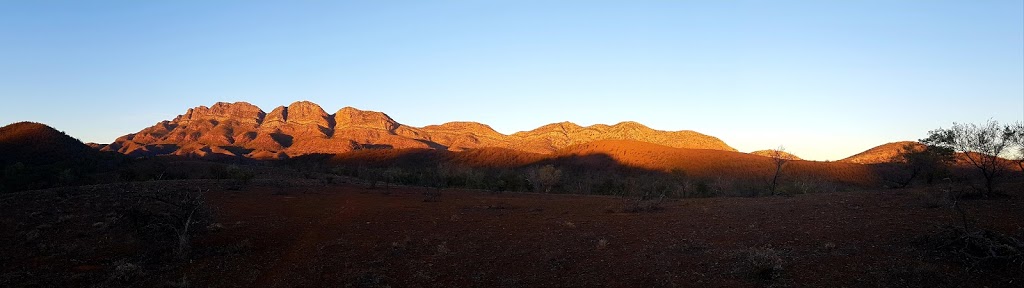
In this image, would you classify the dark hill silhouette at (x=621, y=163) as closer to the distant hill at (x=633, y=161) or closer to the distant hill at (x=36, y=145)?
the distant hill at (x=633, y=161)

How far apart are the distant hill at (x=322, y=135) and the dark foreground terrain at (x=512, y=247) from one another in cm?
7538

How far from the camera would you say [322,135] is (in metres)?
125

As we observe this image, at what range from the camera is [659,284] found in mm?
10578

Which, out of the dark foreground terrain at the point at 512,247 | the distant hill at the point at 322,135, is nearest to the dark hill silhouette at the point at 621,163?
the distant hill at the point at 322,135

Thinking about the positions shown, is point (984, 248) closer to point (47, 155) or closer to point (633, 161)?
point (633, 161)

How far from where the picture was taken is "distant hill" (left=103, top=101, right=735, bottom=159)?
105m

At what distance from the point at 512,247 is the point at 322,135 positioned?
120042 millimetres

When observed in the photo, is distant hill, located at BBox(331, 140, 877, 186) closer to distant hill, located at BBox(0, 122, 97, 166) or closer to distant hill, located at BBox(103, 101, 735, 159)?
distant hill, located at BBox(103, 101, 735, 159)

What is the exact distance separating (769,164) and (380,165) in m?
51.9

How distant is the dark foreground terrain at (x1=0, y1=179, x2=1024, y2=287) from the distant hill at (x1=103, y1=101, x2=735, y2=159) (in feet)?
247

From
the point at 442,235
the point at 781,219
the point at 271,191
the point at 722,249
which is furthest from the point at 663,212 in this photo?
the point at 271,191

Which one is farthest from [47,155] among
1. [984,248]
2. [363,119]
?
[363,119]

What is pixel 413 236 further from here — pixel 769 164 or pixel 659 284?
pixel 769 164

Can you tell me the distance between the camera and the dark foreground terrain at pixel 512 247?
10.8 m
